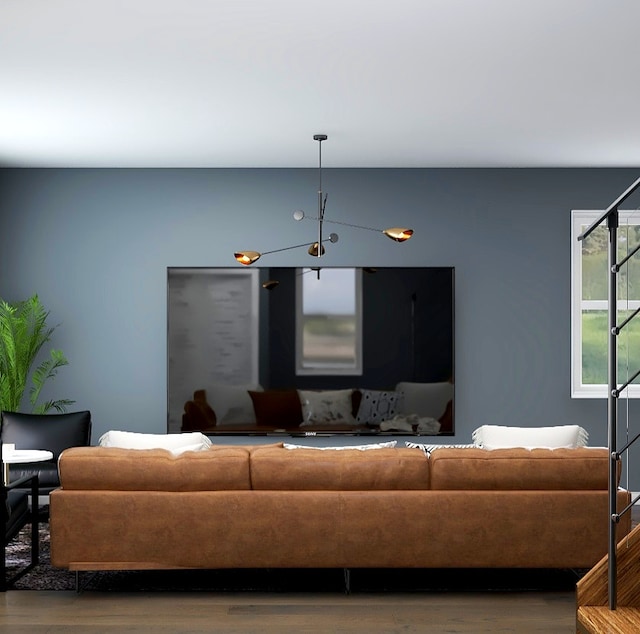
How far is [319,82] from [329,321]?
298 cm

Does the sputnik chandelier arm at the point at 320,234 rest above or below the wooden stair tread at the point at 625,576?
above

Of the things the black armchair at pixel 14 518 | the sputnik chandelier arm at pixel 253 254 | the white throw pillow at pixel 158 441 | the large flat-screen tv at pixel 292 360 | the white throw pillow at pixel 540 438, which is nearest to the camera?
the black armchair at pixel 14 518

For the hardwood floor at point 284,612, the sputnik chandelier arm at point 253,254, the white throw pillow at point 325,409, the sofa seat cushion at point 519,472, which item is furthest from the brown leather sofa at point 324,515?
the white throw pillow at point 325,409

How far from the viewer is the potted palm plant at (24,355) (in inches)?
295

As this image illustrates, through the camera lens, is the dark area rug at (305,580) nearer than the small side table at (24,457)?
Yes

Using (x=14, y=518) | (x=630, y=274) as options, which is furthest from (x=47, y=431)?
(x=630, y=274)

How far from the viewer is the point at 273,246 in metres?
7.93

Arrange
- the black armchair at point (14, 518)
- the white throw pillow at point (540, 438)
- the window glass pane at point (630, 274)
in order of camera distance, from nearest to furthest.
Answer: the black armchair at point (14, 518)
the white throw pillow at point (540, 438)
the window glass pane at point (630, 274)

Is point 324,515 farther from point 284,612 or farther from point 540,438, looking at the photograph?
point 540,438

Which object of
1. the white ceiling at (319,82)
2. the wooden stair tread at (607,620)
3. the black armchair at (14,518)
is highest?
the white ceiling at (319,82)

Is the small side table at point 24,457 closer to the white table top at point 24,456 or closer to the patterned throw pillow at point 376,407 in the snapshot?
the white table top at point 24,456

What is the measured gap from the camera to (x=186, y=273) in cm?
786

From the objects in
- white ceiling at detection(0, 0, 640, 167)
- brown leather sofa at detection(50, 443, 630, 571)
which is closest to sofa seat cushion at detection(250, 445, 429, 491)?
brown leather sofa at detection(50, 443, 630, 571)

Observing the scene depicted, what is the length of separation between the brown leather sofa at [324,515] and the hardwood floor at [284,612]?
6.9 inches
